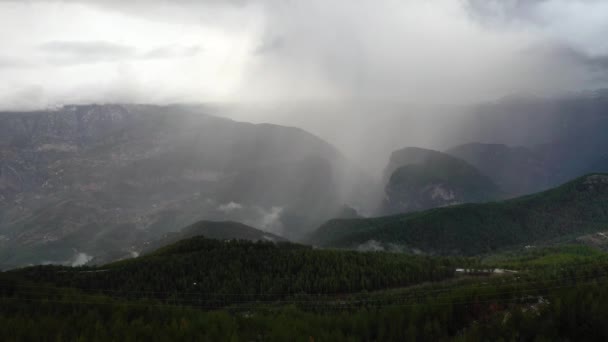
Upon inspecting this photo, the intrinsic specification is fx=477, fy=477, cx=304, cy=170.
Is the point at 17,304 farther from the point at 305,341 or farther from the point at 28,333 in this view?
the point at 305,341

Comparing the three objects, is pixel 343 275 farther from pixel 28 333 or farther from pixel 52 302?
pixel 28 333

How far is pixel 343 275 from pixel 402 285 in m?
23.0

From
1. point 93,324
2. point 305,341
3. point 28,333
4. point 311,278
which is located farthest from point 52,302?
point 311,278

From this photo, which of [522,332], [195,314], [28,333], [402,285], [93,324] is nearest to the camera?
[522,332]

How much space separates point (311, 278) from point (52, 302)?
318 ft

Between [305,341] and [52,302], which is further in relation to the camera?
[52,302]

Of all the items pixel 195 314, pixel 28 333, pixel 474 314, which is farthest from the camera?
pixel 195 314

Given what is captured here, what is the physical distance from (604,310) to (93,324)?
88.2 metres

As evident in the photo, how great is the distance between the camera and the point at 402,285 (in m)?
182

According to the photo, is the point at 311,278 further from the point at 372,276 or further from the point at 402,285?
the point at 402,285

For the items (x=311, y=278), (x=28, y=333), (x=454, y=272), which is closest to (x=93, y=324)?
(x=28, y=333)

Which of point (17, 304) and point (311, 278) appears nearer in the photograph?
point (17, 304)

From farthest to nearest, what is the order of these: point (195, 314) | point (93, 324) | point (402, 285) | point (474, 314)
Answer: point (402, 285) → point (195, 314) → point (474, 314) → point (93, 324)

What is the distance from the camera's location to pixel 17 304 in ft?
373
